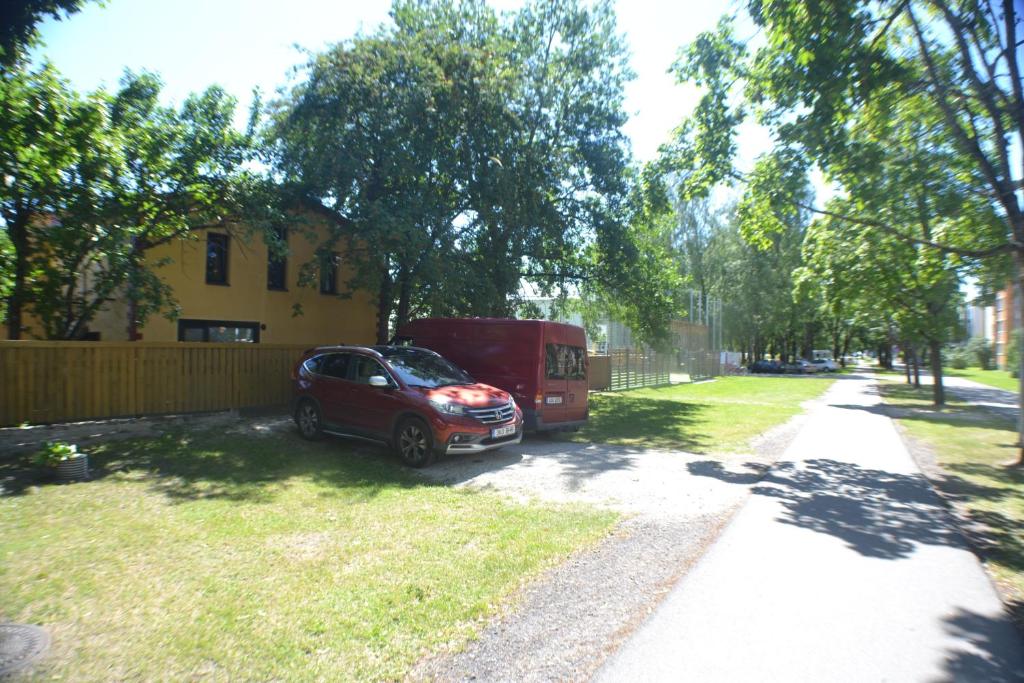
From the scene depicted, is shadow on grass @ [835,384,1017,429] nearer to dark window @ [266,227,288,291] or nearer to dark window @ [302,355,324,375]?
dark window @ [302,355,324,375]

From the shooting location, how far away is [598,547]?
534 cm

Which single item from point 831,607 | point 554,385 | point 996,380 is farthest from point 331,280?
point 996,380

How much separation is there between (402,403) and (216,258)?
998cm

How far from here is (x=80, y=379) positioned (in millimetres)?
9836

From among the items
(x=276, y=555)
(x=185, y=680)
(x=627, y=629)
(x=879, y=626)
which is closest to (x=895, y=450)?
(x=879, y=626)

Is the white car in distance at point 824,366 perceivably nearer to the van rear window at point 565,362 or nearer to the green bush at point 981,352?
the green bush at point 981,352

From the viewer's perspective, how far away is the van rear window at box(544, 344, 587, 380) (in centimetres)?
1130

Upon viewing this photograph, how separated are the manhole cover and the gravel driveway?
84.2 inches

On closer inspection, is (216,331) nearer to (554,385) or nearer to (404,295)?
(404,295)

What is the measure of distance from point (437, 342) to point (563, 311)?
920 cm

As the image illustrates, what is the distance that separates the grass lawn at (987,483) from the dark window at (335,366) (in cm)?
853

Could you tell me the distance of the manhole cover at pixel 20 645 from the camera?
3.17 meters

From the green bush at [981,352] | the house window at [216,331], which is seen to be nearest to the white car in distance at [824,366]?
the green bush at [981,352]

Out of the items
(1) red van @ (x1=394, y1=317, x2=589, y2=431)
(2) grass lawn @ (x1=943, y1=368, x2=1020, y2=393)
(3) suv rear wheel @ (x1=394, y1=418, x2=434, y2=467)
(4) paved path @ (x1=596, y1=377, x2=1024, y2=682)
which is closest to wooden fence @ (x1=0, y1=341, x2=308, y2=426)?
(1) red van @ (x1=394, y1=317, x2=589, y2=431)
